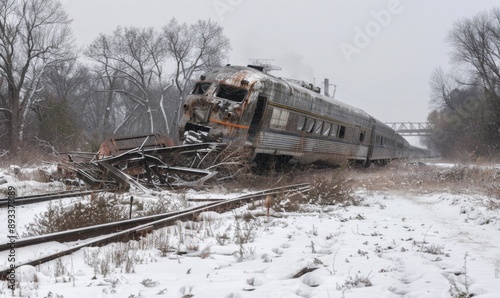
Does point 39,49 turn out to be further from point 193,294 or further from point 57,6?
point 193,294

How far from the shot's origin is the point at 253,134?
40.2ft

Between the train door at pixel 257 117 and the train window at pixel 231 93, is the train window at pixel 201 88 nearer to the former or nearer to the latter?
the train window at pixel 231 93

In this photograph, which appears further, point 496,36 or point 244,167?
point 496,36

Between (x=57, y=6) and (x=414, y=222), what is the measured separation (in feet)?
102

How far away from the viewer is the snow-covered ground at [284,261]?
3604mm

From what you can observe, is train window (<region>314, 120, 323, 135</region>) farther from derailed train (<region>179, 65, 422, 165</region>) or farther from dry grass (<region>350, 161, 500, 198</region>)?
dry grass (<region>350, 161, 500, 198</region>)

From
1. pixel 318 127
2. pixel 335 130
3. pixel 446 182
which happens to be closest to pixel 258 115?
pixel 318 127

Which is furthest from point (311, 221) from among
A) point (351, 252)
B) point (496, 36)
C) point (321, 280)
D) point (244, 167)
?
point (496, 36)

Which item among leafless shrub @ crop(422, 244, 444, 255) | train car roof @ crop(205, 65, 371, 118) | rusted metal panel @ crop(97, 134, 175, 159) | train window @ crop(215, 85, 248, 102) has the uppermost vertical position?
train car roof @ crop(205, 65, 371, 118)

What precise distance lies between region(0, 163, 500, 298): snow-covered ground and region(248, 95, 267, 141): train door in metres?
4.86

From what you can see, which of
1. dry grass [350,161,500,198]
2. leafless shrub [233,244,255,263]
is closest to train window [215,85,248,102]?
dry grass [350,161,500,198]

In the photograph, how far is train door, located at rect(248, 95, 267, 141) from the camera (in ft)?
40.2

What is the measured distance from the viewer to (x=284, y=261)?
4664mm

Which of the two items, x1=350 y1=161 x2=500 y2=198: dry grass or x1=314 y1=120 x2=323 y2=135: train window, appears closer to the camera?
x1=350 y1=161 x2=500 y2=198: dry grass
